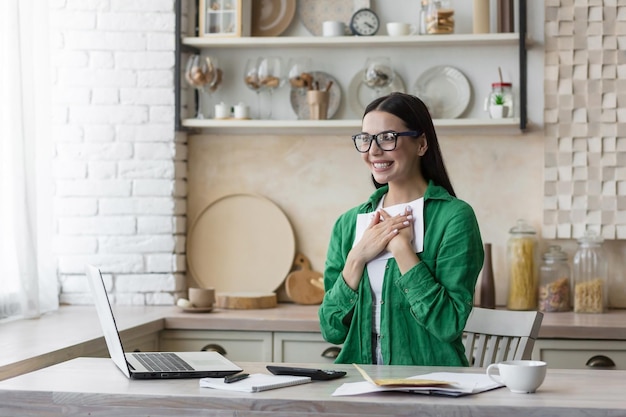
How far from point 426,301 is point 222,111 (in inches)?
74.2

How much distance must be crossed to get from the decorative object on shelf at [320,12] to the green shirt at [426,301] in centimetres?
171

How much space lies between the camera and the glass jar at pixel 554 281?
3.82 m

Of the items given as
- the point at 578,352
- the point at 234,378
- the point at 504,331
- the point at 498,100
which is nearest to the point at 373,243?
the point at 504,331

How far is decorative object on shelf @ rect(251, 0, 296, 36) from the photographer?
13.6 feet

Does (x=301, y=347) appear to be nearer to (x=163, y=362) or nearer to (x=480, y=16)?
(x=163, y=362)

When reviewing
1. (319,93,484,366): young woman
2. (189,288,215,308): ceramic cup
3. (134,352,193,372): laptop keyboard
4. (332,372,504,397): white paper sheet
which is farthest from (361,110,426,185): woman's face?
(189,288,215,308): ceramic cup

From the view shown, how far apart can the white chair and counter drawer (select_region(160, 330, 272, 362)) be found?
1047mm

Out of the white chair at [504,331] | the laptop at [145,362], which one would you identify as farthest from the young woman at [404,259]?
the laptop at [145,362]

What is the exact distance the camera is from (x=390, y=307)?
2527 millimetres

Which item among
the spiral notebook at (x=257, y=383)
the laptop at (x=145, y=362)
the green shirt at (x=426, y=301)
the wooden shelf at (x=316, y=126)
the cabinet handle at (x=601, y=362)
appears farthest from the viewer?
the wooden shelf at (x=316, y=126)

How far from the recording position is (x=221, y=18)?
4.04 m

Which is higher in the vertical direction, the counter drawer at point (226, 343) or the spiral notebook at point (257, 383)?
the spiral notebook at point (257, 383)

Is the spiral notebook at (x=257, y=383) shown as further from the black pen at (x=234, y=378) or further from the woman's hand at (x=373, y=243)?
the woman's hand at (x=373, y=243)

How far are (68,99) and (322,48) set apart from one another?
111 cm
